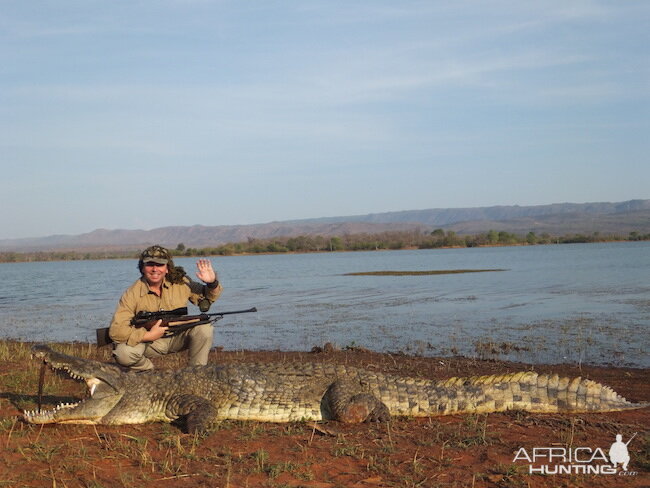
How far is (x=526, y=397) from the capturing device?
18.3ft

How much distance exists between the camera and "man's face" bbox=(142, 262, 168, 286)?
20.6 ft

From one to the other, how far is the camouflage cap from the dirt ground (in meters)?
1.66

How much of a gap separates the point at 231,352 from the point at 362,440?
18.2ft

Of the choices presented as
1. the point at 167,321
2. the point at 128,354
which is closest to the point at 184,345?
the point at 167,321

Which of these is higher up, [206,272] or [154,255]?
[154,255]

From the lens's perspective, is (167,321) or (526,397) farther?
(167,321)

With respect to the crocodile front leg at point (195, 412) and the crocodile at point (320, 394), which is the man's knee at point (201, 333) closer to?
the crocodile at point (320, 394)

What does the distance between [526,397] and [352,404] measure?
60.9 inches

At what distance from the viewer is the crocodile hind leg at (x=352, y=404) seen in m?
5.31

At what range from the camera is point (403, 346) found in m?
10.6

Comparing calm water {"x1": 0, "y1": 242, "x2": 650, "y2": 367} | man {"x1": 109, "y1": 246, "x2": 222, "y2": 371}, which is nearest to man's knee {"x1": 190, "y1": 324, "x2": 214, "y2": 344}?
man {"x1": 109, "y1": 246, "x2": 222, "y2": 371}

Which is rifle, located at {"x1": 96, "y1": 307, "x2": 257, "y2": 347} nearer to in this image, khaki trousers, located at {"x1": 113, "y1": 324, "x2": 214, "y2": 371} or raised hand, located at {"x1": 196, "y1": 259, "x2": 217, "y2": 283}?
khaki trousers, located at {"x1": 113, "y1": 324, "x2": 214, "y2": 371}

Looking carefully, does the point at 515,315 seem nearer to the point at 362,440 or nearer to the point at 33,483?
the point at 362,440

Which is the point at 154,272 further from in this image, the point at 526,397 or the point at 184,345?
the point at 526,397
